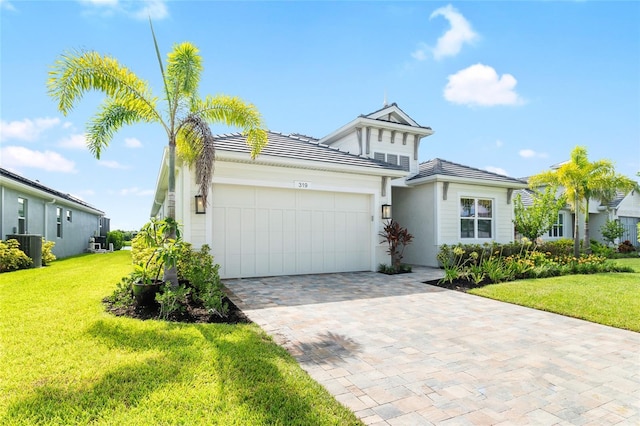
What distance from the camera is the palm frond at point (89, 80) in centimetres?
573

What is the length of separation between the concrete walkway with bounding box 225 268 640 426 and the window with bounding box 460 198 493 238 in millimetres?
6853

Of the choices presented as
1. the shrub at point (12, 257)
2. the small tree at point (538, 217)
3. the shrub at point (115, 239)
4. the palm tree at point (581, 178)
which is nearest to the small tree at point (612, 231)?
the palm tree at point (581, 178)

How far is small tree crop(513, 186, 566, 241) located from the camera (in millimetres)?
14534

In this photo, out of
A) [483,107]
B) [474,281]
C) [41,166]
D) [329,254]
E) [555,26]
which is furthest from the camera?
[41,166]

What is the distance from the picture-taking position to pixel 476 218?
13.8m

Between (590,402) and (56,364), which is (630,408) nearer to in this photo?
(590,402)

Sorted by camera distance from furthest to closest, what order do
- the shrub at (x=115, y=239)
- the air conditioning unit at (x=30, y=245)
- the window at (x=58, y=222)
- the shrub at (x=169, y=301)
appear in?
the shrub at (x=115, y=239)
the window at (x=58, y=222)
the air conditioning unit at (x=30, y=245)
the shrub at (x=169, y=301)

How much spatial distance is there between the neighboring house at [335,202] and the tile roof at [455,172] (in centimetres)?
7

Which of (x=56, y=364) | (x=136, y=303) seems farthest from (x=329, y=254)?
(x=56, y=364)

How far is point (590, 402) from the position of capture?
9.96 feet

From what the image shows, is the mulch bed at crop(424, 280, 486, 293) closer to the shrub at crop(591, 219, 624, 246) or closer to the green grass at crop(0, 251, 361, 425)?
the green grass at crop(0, 251, 361, 425)

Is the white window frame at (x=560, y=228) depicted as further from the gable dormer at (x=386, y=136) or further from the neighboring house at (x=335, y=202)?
the gable dormer at (x=386, y=136)

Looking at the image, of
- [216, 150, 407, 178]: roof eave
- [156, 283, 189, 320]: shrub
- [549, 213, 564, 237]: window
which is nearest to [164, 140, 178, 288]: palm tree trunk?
[156, 283, 189, 320]: shrub

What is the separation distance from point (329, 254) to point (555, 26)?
8.35 m
